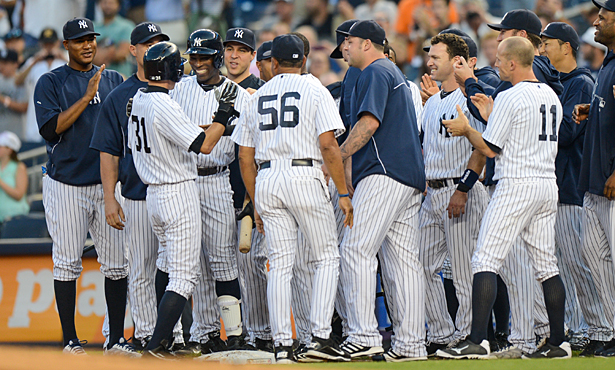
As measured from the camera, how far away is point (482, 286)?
4.48 m

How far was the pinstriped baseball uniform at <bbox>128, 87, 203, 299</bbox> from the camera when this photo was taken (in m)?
4.73

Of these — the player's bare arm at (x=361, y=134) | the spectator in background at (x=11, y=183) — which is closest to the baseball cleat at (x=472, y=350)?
the player's bare arm at (x=361, y=134)

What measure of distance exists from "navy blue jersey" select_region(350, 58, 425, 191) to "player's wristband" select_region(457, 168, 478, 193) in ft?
0.89

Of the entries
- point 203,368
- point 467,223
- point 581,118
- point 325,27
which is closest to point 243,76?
point 467,223

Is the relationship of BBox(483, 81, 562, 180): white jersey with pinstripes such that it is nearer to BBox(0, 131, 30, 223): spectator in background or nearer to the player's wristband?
the player's wristband

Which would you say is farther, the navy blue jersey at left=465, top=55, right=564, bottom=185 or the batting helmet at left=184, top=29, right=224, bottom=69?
the batting helmet at left=184, top=29, right=224, bottom=69

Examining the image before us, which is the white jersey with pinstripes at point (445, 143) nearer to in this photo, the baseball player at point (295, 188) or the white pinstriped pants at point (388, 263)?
the white pinstriped pants at point (388, 263)

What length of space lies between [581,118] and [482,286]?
1.53 m

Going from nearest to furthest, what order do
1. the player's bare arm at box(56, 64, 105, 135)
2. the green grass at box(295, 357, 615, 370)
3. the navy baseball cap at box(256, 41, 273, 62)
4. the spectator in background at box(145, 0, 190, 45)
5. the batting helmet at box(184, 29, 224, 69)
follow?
the green grass at box(295, 357, 615, 370) < the batting helmet at box(184, 29, 224, 69) < the player's bare arm at box(56, 64, 105, 135) < the navy baseball cap at box(256, 41, 273, 62) < the spectator in background at box(145, 0, 190, 45)

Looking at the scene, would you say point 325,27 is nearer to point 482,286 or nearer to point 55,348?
point 55,348

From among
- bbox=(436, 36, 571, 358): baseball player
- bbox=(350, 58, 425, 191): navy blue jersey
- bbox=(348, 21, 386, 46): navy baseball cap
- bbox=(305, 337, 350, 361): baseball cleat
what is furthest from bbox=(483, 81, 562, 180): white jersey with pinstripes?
bbox=(305, 337, 350, 361): baseball cleat

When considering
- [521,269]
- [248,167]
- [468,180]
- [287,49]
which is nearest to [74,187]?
[248,167]

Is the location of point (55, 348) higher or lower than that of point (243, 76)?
lower

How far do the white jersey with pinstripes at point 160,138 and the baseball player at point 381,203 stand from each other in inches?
42.1
